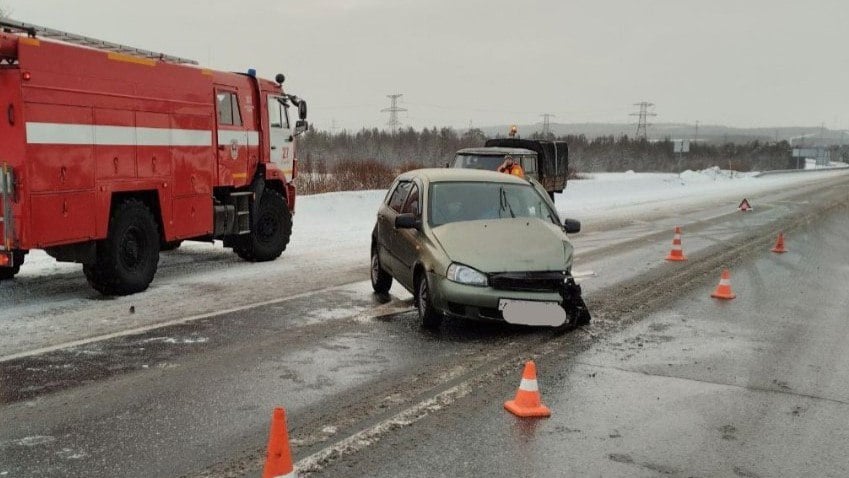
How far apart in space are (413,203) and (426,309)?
156 centimetres

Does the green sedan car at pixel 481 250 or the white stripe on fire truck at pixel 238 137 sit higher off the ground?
the white stripe on fire truck at pixel 238 137

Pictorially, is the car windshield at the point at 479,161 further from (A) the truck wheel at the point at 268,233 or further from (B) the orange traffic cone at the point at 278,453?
(B) the orange traffic cone at the point at 278,453

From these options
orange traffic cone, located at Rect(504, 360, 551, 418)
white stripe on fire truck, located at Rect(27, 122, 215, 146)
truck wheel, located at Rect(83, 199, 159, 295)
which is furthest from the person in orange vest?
orange traffic cone, located at Rect(504, 360, 551, 418)

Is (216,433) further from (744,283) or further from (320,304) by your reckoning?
(744,283)

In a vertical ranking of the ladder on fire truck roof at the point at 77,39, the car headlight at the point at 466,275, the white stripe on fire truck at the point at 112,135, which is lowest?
the car headlight at the point at 466,275

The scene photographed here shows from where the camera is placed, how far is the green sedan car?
716 centimetres

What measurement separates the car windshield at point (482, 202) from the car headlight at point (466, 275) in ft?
3.02

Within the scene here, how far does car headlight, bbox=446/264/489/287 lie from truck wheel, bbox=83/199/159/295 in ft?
14.5

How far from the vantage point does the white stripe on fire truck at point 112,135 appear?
812 cm

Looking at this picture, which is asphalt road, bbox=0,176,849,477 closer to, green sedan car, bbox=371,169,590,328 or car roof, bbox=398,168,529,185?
green sedan car, bbox=371,169,590,328

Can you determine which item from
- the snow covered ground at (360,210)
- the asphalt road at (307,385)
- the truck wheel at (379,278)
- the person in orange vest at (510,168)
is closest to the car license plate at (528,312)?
the asphalt road at (307,385)

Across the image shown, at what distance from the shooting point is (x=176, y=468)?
13.8 ft

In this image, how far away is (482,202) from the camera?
849 cm

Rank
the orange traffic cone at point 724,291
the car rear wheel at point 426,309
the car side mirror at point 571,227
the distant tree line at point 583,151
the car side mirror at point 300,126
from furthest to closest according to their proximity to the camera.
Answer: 1. the distant tree line at point 583,151
2. the car side mirror at point 300,126
3. the orange traffic cone at point 724,291
4. the car side mirror at point 571,227
5. the car rear wheel at point 426,309
